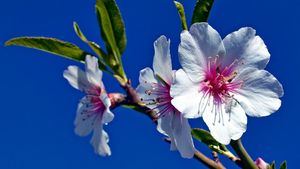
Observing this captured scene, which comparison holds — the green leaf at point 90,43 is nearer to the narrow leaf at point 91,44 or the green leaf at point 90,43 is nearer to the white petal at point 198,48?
the narrow leaf at point 91,44

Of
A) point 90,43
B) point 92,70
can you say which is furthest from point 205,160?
point 90,43

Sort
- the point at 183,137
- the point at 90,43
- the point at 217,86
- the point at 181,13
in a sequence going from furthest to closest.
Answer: the point at 217,86 → the point at 90,43 → the point at 181,13 → the point at 183,137

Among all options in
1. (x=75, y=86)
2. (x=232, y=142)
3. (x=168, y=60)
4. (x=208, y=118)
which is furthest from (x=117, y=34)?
(x=232, y=142)

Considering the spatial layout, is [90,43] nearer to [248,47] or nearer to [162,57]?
[162,57]

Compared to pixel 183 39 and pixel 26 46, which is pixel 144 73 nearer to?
pixel 183 39

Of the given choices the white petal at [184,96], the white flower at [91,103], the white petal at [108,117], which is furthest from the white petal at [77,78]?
the white petal at [184,96]

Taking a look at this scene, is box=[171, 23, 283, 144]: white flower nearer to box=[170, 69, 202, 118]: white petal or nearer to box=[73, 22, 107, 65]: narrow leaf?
box=[170, 69, 202, 118]: white petal

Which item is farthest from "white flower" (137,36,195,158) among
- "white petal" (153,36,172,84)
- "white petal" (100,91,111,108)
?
"white petal" (100,91,111,108)
